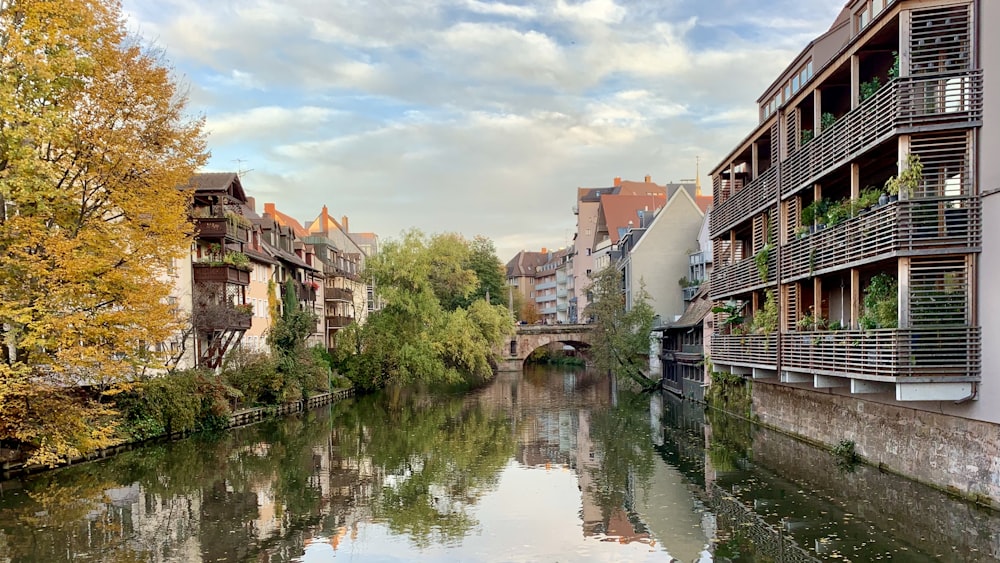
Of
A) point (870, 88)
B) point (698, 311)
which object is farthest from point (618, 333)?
point (870, 88)

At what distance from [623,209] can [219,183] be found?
162 ft

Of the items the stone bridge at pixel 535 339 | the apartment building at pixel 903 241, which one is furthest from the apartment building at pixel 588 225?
the apartment building at pixel 903 241

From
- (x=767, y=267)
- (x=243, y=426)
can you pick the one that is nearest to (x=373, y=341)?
(x=243, y=426)

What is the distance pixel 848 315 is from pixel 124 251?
60.2 feet

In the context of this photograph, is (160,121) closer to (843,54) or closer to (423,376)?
(843,54)

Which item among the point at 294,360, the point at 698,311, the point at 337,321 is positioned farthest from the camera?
the point at 337,321

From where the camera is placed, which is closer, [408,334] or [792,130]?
[792,130]

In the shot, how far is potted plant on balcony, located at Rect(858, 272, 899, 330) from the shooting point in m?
15.6

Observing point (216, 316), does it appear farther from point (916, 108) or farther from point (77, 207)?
point (916, 108)

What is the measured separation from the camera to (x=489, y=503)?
1748cm

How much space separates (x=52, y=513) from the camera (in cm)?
1645

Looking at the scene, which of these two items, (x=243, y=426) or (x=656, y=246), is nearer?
(x=243, y=426)

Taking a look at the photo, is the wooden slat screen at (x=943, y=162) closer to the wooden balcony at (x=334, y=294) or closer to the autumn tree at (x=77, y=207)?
the autumn tree at (x=77, y=207)

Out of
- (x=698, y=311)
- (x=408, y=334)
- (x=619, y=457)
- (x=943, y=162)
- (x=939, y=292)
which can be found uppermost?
(x=943, y=162)
